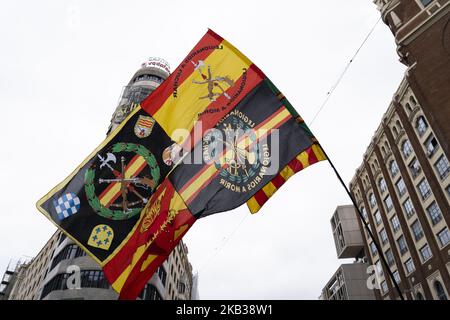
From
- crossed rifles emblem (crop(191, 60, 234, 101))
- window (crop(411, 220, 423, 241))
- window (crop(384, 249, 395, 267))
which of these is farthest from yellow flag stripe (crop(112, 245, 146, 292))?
window (crop(384, 249, 395, 267))

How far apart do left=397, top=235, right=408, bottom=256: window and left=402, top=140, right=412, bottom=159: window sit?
1088 cm

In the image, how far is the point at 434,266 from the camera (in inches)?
1422

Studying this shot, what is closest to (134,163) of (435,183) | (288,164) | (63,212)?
(63,212)

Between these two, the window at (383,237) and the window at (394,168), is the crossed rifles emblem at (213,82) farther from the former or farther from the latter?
the window at (383,237)

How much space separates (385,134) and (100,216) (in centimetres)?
4836

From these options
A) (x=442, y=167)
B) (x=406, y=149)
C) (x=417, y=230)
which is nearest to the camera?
(x=442, y=167)

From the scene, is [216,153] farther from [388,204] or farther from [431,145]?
[388,204]

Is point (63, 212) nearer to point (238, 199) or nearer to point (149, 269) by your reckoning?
point (149, 269)

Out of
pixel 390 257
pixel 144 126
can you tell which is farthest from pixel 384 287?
pixel 144 126

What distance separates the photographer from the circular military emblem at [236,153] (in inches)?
286

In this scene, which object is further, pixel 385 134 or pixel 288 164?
pixel 385 134

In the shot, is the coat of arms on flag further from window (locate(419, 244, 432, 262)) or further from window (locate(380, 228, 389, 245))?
window (locate(380, 228, 389, 245))

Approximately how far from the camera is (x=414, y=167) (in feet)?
136

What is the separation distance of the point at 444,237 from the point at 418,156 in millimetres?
9879
